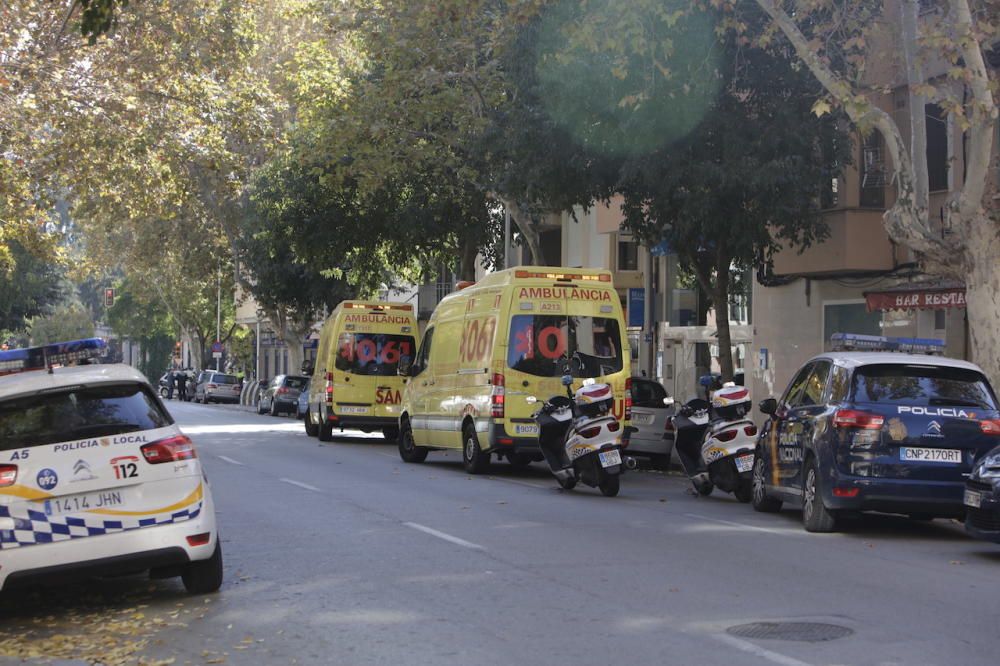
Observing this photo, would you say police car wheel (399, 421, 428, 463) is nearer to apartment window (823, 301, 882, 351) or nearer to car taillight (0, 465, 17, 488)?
apartment window (823, 301, 882, 351)

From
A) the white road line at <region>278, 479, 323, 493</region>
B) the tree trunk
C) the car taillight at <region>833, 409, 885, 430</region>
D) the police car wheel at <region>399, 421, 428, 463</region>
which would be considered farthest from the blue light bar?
the police car wheel at <region>399, 421, 428, 463</region>

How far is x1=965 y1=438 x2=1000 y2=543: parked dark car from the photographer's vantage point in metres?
11.1

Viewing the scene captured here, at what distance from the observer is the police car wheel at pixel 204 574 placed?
30.5ft

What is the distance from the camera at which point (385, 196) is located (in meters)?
35.2

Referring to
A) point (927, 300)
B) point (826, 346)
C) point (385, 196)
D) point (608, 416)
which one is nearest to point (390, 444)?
point (385, 196)

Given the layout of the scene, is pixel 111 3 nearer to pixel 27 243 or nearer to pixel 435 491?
pixel 435 491

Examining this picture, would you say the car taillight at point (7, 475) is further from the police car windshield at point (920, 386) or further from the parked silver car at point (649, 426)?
the parked silver car at point (649, 426)

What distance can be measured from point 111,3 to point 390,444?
20.1 metres

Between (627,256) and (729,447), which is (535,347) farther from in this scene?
(627,256)

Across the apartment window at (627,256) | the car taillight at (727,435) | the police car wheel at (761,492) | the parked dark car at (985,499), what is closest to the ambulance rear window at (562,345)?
the car taillight at (727,435)

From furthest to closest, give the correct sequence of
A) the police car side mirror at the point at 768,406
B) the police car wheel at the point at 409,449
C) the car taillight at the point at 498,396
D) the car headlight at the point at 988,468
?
the police car wheel at the point at 409,449 < the car taillight at the point at 498,396 < the police car side mirror at the point at 768,406 < the car headlight at the point at 988,468

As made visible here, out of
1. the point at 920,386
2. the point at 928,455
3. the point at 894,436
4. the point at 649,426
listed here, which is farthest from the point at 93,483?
the point at 649,426

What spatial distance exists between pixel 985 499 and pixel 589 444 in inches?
239

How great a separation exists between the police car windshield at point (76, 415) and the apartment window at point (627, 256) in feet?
104
